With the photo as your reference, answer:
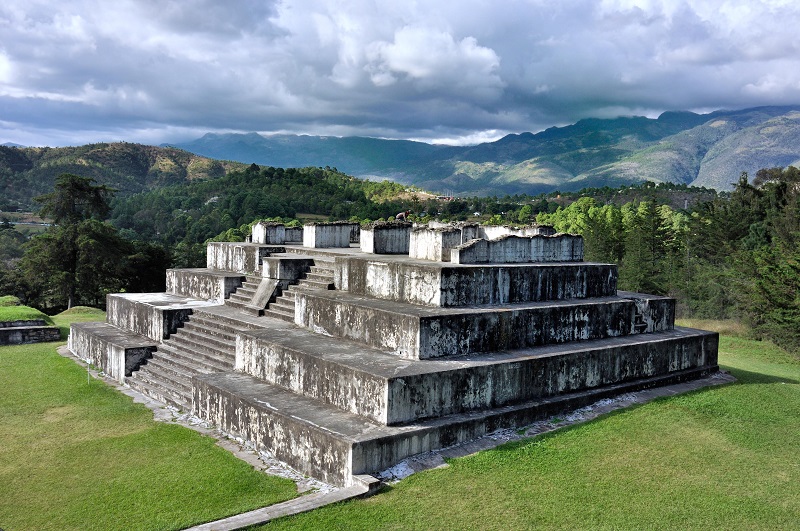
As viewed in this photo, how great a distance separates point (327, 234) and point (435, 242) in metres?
4.29

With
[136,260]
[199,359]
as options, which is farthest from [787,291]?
[136,260]

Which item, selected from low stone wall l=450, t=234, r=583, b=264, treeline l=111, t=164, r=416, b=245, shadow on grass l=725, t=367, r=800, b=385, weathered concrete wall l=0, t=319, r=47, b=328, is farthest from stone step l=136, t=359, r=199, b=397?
treeline l=111, t=164, r=416, b=245

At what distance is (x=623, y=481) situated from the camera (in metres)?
6.33

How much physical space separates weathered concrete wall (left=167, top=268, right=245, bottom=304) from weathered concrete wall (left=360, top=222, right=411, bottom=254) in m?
2.56

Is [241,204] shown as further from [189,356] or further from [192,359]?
[192,359]

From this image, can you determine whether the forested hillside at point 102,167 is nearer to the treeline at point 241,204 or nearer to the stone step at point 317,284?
the treeline at point 241,204

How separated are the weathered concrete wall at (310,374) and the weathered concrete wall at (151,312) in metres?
2.71

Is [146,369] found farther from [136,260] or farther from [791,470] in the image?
[136,260]

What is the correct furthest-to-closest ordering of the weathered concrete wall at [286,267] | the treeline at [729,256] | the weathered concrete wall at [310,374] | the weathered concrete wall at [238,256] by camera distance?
the treeline at [729,256] < the weathered concrete wall at [238,256] < the weathered concrete wall at [286,267] < the weathered concrete wall at [310,374]

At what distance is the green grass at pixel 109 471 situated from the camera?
5840 mm

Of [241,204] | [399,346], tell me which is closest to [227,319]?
[399,346]

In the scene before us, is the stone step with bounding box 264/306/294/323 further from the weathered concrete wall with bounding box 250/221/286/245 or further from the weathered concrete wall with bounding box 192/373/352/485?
the weathered concrete wall with bounding box 250/221/286/245

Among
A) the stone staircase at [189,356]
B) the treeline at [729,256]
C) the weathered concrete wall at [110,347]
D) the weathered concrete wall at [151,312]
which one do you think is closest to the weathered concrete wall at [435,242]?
the stone staircase at [189,356]

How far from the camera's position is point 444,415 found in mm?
7277
